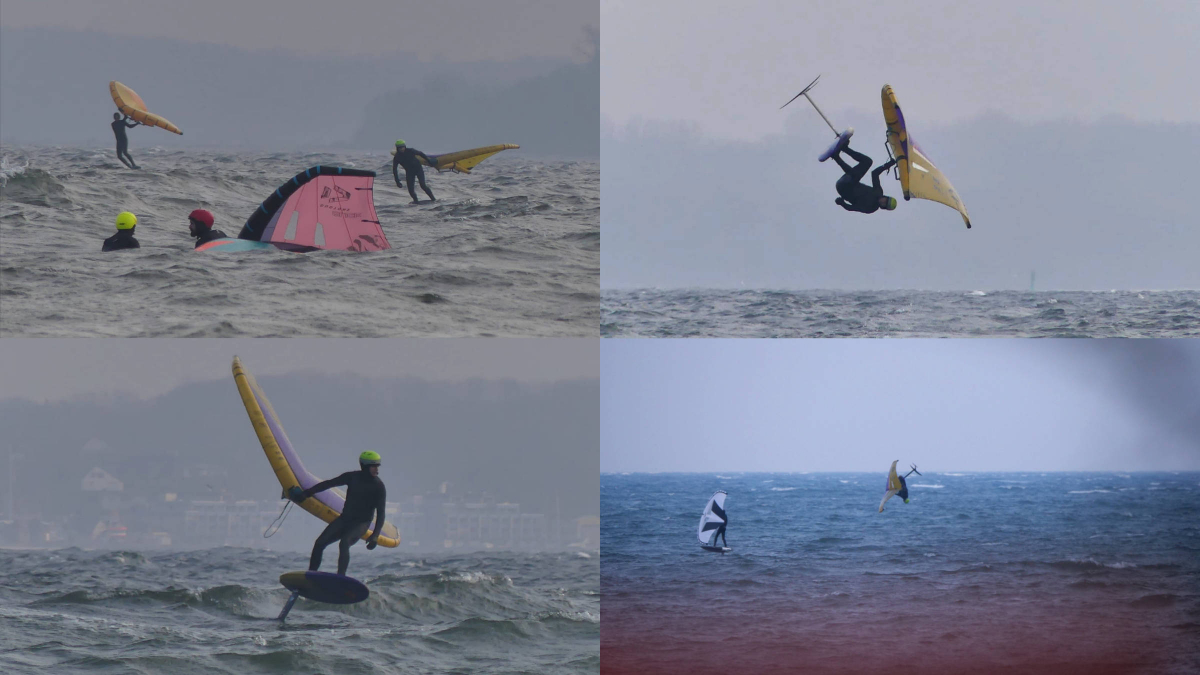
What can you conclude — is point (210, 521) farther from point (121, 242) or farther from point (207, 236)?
point (207, 236)

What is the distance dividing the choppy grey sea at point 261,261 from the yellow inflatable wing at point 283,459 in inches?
40.4

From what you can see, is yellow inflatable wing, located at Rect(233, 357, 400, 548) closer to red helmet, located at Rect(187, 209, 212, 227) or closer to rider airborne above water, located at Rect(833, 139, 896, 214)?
red helmet, located at Rect(187, 209, 212, 227)

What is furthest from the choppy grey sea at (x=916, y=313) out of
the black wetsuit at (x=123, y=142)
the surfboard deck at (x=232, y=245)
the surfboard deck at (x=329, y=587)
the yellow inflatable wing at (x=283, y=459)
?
the black wetsuit at (x=123, y=142)

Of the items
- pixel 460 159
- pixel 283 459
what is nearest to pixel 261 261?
pixel 283 459

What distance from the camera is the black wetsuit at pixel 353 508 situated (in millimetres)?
8188

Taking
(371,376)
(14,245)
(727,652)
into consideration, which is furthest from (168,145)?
(727,652)

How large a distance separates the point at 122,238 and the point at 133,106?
2737 mm

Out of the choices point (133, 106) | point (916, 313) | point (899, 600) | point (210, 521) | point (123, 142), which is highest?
point (133, 106)

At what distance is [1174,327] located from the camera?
40.1 ft

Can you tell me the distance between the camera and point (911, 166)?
8891 millimetres

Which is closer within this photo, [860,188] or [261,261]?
[860,188]

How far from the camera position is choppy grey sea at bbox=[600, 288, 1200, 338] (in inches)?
457

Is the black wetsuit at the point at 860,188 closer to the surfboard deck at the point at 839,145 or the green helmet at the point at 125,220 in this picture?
the surfboard deck at the point at 839,145

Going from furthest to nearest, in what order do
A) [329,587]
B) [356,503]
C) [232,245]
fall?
[232,245] < [329,587] < [356,503]
